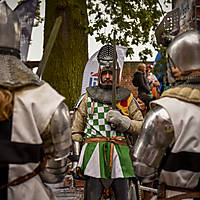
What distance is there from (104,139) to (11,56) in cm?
184

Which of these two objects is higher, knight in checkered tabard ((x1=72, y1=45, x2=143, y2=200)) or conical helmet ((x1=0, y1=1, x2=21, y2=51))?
conical helmet ((x1=0, y1=1, x2=21, y2=51))

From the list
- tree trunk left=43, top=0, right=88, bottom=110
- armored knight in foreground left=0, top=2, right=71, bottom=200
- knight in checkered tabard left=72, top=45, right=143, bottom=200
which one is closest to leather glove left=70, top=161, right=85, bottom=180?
knight in checkered tabard left=72, top=45, right=143, bottom=200

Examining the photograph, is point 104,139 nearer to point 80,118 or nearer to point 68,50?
point 80,118

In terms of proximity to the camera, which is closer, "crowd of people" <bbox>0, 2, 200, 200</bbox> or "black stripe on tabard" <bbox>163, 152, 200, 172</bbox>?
"crowd of people" <bbox>0, 2, 200, 200</bbox>

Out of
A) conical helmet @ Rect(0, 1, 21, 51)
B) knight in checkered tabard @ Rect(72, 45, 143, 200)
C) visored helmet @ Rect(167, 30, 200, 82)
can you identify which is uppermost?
conical helmet @ Rect(0, 1, 21, 51)

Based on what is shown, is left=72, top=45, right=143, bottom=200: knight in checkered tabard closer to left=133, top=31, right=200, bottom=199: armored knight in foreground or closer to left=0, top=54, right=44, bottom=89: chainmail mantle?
left=133, top=31, right=200, bottom=199: armored knight in foreground

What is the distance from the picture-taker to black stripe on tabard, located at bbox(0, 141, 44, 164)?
2.23m

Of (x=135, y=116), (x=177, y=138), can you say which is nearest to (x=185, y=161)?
(x=177, y=138)

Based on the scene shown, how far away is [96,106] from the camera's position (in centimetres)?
417

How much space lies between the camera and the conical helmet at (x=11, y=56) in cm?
233

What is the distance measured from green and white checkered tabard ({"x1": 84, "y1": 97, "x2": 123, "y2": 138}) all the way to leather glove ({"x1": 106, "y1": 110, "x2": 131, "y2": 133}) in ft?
0.31

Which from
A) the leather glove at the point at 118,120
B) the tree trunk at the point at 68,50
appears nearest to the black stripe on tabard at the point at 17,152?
the leather glove at the point at 118,120

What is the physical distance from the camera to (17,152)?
2260 millimetres

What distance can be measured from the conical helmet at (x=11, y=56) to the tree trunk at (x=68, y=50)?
4.48 metres
